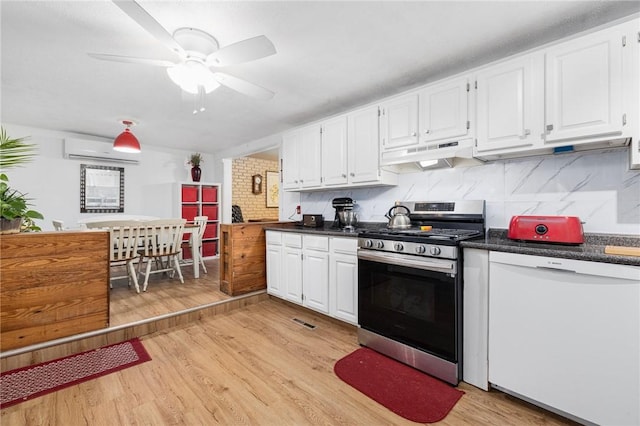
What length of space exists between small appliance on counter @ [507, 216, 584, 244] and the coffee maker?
1588 mm

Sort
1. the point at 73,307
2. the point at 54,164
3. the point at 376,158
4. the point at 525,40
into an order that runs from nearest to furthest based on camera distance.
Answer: the point at 525,40, the point at 73,307, the point at 376,158, the point at 54,164

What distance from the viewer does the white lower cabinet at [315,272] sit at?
2.63 meters

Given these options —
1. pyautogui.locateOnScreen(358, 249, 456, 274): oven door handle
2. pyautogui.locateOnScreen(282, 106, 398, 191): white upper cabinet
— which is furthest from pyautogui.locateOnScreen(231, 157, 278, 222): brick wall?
pyautogui.locateOnScreen(358, 249, 456, 274): oven door handle

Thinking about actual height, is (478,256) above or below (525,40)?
below

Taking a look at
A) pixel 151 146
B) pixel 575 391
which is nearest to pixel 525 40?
pixel 575 391

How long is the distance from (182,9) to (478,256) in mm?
2384

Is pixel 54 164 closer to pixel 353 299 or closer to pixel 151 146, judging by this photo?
pixel 151 146

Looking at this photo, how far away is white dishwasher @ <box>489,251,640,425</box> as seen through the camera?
1.35 metres

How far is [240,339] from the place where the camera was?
2543 millimetres

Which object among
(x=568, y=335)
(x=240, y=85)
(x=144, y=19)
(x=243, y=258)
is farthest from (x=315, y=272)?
(x=144, y=19)

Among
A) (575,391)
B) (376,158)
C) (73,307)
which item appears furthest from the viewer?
(376,158)

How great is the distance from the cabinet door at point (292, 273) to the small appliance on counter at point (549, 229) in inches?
78.3

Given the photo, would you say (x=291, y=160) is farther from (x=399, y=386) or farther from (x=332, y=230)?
(x=399, y=386)

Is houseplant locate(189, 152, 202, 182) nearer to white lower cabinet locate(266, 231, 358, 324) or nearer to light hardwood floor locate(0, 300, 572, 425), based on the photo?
white lower cabinet locate(266, 231, 358, 324)
